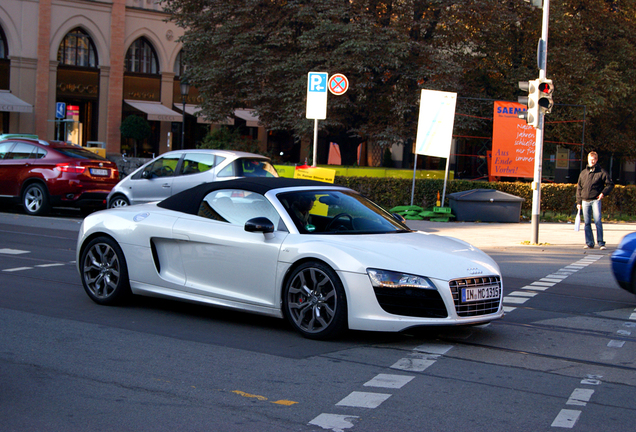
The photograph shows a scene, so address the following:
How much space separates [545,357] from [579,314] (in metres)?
2.27

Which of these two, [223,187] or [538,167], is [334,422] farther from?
[538,167]

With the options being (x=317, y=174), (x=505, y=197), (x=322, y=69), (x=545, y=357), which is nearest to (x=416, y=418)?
(x=545, y=357)

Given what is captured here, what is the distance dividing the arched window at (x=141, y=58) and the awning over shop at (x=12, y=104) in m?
7.66

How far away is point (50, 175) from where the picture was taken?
1686cm

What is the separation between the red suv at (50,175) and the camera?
1688 centimetres

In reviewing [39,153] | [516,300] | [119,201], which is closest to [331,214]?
[516,300]

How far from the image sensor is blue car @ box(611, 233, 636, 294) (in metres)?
8.65

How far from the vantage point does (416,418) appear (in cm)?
453

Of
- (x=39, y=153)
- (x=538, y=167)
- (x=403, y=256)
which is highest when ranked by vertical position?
(x=538, y=167)

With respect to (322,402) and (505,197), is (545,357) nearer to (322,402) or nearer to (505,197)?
(322,402)

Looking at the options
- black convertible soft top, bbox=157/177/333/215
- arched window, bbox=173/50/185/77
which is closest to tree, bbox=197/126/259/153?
arched window, bbox=173/50/185/77

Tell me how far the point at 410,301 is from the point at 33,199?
13385 mm

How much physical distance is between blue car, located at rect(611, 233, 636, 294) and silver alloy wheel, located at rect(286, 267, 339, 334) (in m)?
4.18

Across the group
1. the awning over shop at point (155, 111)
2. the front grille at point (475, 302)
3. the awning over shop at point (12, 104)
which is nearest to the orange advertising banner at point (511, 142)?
the front grille at point (475, 302)
